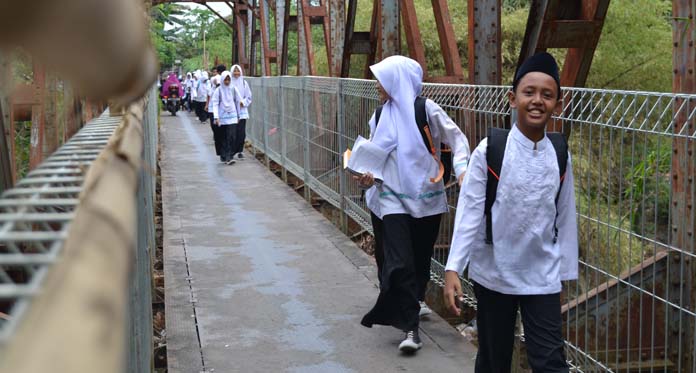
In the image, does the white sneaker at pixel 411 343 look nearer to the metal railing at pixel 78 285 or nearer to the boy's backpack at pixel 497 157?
the boy's backpack at pixel 497 157

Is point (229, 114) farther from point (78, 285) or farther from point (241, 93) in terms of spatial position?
point (78, 285)

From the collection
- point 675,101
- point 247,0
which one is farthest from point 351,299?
point 247,0

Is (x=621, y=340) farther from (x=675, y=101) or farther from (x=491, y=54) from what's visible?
(x=491, y=54)

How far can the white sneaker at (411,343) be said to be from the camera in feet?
18.5

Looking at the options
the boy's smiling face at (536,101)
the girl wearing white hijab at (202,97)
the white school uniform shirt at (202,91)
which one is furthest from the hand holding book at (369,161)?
the white school uniform shirt at (202,91)

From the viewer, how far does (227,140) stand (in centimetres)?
1739

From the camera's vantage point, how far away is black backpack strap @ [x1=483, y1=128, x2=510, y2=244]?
4000 mm

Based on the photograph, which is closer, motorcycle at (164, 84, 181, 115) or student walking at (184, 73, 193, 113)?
motorcycle at (164, 84, 181, 115)

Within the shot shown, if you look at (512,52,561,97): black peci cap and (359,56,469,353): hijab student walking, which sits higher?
(512,52,561,97): black peci cap

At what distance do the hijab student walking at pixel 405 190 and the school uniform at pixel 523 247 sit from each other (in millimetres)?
1601

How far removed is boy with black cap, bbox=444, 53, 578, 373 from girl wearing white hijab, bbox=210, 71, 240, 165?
13.6 metres

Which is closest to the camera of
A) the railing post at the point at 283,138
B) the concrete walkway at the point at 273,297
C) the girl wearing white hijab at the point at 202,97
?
the concrete walkway at the point at 273,297

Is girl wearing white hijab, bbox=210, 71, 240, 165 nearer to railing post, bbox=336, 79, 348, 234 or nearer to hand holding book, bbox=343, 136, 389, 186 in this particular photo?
railing post, bbox=336, 79, 348, 234

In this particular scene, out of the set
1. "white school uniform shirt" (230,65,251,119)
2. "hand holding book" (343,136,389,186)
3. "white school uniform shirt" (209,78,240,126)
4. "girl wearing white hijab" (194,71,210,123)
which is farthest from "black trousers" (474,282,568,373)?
"girl wearing white hijab" (194,71,210,123)
